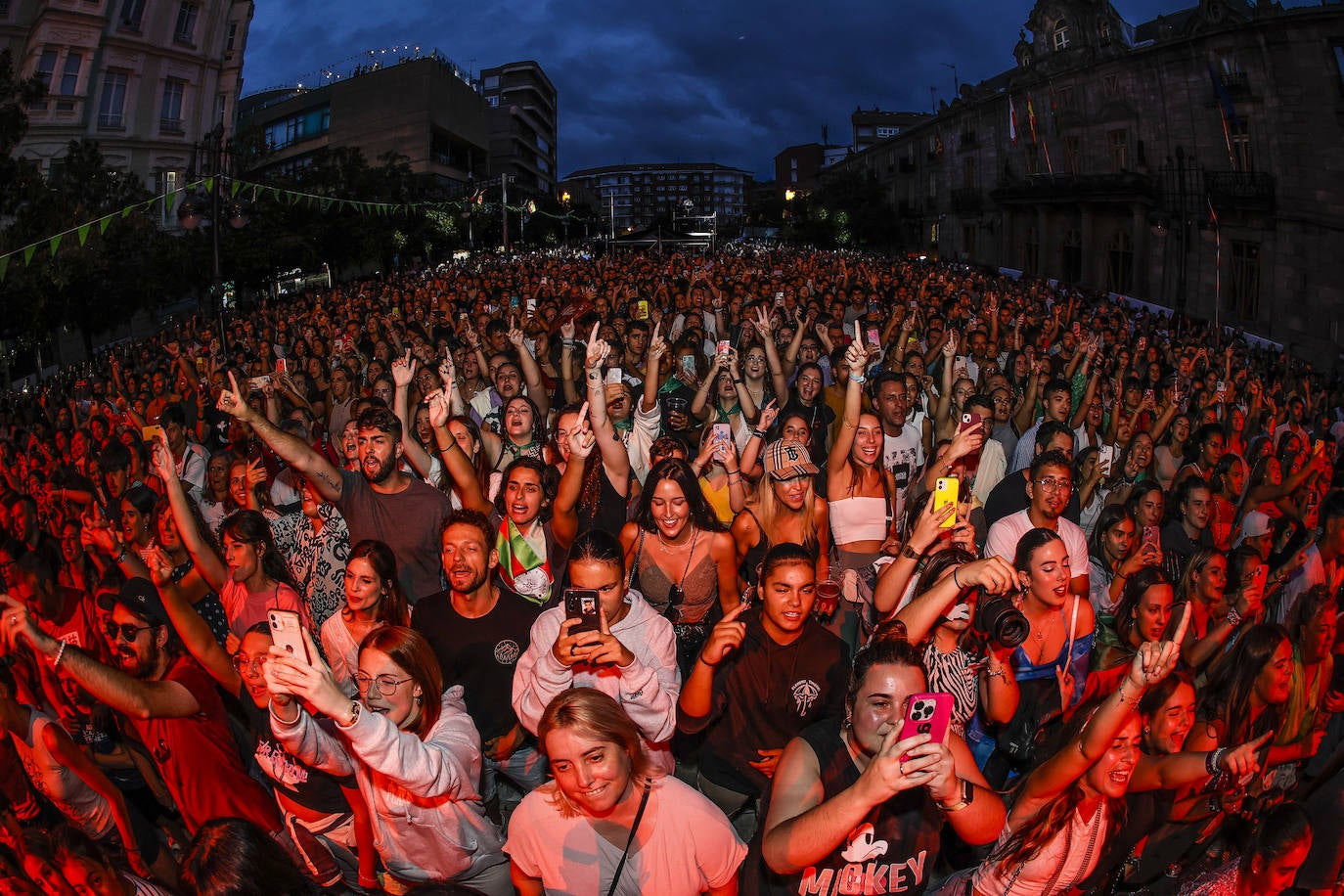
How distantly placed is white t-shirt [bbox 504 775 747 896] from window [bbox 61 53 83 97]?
29013 millimetres

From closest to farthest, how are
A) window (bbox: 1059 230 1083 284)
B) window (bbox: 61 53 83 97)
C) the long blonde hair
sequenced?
the long blonde hair
window (bbox: 61 53 83 97)
window (bbox: 1059 230 1083 284)

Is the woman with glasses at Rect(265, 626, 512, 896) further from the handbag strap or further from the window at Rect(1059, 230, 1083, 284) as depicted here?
the window at Rect(1059, 230, 1083, 284)

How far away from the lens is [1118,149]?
30734 millimetres

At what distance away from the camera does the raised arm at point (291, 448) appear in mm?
4523

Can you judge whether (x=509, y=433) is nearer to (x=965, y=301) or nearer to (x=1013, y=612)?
(x=1013, y=612)

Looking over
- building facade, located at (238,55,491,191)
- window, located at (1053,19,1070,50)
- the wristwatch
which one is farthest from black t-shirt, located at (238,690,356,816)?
building facade, located at (238,55,491,191)

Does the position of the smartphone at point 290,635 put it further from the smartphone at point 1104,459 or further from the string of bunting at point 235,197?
the string of bunting at point 235,197

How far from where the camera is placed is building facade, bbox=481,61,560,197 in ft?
287

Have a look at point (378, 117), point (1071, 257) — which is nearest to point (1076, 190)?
point (1071, 257)

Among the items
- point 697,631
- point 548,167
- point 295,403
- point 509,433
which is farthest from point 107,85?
point 548,167

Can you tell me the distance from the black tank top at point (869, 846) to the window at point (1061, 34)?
123 feet

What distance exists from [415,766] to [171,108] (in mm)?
32220

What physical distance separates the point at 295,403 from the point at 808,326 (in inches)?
221

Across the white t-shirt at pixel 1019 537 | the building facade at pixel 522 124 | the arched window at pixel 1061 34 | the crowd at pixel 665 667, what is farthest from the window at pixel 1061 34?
the building facade at pixel 522 124
